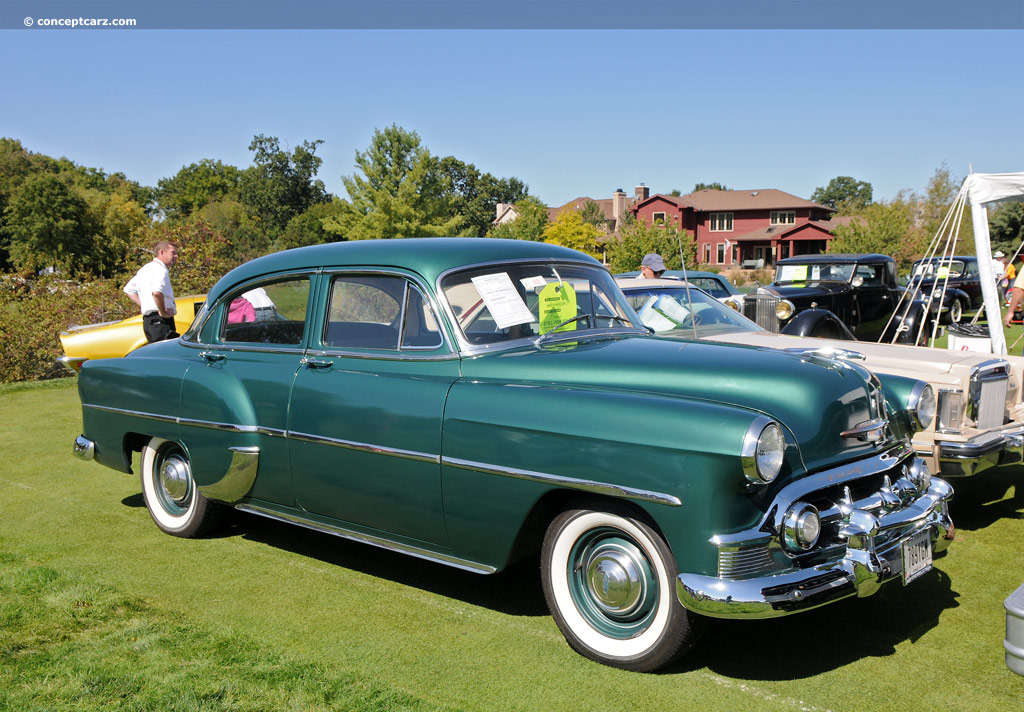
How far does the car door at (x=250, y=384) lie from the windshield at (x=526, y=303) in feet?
3.49

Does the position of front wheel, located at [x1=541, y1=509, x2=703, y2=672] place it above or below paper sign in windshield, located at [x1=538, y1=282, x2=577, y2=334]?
below

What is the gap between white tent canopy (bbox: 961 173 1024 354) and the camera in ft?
29.2

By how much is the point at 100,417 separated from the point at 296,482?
81.0 inches

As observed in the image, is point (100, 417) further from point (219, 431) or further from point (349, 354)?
point (349, 354)

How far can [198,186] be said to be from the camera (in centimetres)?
11500

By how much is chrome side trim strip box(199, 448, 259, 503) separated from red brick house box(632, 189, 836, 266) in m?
66.6

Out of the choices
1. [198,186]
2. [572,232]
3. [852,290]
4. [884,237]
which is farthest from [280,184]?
[852,290]

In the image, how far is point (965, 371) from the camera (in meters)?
5.49

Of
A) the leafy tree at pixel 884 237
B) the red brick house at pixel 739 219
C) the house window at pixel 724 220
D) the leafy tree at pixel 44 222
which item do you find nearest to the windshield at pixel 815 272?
the leafy tree at pixel 884 237

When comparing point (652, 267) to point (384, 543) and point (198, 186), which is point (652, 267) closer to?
point (384, 543)

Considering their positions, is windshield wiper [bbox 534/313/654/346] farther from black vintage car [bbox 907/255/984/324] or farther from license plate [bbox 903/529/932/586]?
black vintage car [bbox 907/255/984/324]

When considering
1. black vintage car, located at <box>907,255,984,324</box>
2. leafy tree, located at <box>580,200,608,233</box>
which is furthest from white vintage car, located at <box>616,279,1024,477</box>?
leafy tree, located at <box>580,200,608,233</box>

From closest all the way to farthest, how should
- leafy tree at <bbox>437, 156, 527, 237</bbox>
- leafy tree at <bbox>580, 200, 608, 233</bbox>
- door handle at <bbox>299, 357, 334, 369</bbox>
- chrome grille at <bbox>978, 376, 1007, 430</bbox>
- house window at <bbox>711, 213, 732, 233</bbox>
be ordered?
door handle at <bbox>299, 357, 334, 369</bbox> < chrome grille at <bbox>978, 376, 1007, 430</bbox> < house window at <bbox>711, 213, 732, 233</bbox> < leafy tree at <bbox>580, 200, 608, 233</bbox> < leafy tree at <bbox>437, 156, 527, 237</bbox>

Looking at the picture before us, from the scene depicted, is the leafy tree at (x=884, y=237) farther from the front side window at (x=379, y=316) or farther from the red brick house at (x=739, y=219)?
the front side window at (x=379, y=316)
